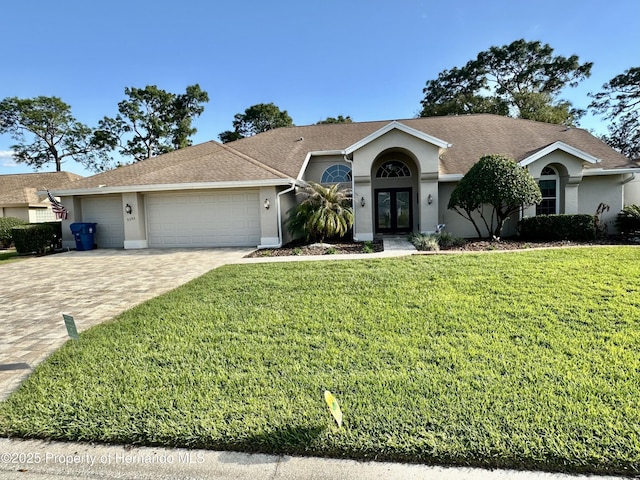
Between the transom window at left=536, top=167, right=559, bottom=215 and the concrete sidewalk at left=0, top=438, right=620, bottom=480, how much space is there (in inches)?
573

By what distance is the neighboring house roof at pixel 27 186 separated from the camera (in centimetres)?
2312

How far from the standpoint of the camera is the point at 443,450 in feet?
8.13

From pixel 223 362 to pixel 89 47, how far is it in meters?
19.7

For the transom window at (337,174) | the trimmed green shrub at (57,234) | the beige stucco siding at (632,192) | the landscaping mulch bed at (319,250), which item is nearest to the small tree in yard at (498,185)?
the landscaping mulch bed at (319,250)

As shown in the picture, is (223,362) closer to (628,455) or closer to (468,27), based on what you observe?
(628,455)

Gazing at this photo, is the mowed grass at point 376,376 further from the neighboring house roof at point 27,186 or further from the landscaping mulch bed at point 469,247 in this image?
the neighboring house roof at point 27,186

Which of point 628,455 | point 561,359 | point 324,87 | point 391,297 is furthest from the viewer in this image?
point 324,87

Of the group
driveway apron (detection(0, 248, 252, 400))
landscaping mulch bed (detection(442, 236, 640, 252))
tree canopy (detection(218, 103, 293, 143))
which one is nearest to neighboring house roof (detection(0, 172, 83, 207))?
driveway apron (detection(0, 248, 252, 400))

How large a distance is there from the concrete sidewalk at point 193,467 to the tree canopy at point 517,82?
34.0m

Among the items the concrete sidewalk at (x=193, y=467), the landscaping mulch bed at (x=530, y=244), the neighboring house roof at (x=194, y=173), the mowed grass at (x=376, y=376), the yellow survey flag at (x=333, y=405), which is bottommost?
the concrete sidewalk at (x=193, y=467)

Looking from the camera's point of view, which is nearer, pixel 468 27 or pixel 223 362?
pixel 223 362

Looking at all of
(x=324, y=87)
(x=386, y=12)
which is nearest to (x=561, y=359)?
(x=386, y=12)

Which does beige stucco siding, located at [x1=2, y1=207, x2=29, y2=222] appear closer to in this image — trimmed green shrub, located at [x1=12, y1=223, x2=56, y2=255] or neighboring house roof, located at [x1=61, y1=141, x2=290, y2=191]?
trimmed green shrub, located at [x1=12, y1=223, x2=56, y2=255]

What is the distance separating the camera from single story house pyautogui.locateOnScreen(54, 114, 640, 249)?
13.7m
